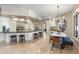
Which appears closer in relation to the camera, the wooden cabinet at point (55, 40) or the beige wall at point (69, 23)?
the beige wall at point (69, 23)

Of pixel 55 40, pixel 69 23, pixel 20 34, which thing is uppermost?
pixel 69 23

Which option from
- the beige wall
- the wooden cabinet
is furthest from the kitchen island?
the beige wall

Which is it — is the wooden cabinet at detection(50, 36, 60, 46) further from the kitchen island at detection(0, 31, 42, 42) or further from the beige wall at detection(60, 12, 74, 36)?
the kitchen island at detection(0, 31, 42, 42)

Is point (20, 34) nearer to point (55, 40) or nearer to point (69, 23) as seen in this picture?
point (55, 40)

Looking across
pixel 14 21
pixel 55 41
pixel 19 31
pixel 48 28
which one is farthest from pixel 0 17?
pixel 55 41

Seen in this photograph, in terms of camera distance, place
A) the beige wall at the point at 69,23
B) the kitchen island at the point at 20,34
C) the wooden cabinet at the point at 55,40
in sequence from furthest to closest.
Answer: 1. the kitchen island at the point at 20,34
2. the wooden cabinet at the point at 55,40
3. the beige wall at the point at 69,23

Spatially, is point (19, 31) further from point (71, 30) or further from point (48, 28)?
point (71, 30)

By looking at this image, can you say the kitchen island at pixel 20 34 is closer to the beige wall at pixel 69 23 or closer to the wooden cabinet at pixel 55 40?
the wooden cabinet at pixel 55 40

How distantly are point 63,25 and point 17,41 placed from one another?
1909 millimetres

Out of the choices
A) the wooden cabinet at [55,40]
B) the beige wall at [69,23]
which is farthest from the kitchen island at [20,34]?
the beige wall at [69,23]

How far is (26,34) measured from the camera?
17.1ft

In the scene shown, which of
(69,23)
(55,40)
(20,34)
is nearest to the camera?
(69,23)

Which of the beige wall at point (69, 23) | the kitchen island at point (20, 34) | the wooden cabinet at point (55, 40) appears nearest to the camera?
the beige wall at point (69, 23)

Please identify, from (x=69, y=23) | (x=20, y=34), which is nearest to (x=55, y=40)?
(x=69, y=23)
